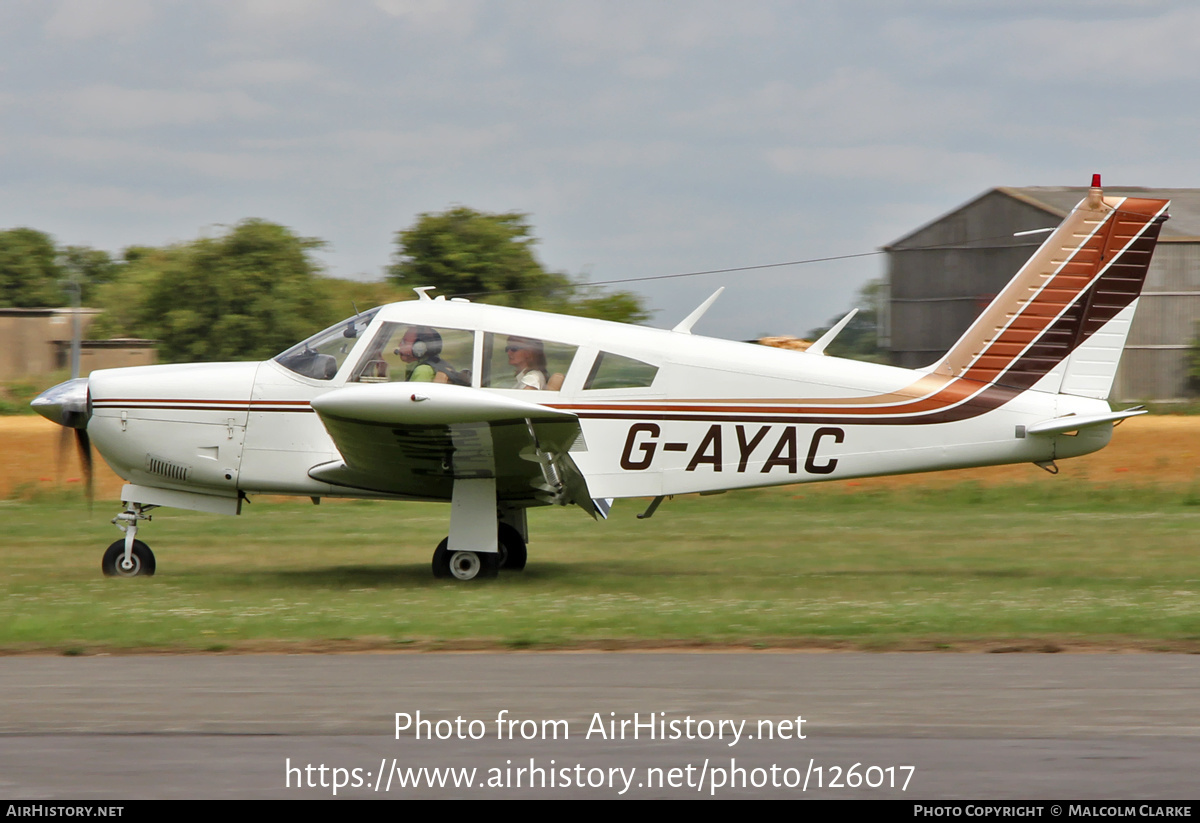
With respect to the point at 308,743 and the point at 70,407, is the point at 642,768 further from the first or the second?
the point at 70,407

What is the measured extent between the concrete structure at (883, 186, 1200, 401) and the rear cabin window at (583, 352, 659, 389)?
20.4 m

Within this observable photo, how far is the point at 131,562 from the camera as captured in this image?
386 inches

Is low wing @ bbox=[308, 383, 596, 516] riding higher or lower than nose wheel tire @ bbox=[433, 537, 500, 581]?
higher

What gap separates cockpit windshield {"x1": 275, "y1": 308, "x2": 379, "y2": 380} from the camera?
9664 millimetres

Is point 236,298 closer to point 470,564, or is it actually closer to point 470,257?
point 470,257

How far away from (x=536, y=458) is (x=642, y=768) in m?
4.67

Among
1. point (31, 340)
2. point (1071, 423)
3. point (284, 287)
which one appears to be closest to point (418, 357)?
point (1071, 423)

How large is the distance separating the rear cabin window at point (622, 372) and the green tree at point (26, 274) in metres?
45.6

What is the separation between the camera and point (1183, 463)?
57.9 ft

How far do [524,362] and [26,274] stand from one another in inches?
1842

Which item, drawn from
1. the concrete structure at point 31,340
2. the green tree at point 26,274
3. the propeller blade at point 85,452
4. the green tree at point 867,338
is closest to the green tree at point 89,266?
the green tree at point 26,274

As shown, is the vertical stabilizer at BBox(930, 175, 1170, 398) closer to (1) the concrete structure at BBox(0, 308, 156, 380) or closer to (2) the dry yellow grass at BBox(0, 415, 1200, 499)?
(2) the dry yellow grass at BBox(0, 415, 1200, 499)

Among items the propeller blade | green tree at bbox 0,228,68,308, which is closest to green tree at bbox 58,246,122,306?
green tree at bbox 0,228,68,308
